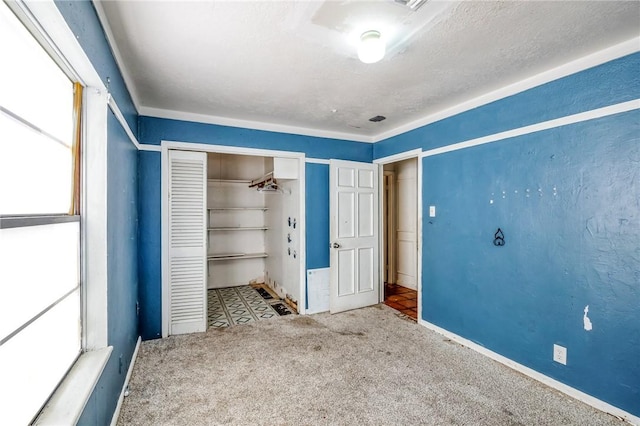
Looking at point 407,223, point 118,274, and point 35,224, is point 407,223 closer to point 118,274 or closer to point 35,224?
point 118,274

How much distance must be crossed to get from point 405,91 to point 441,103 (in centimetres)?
57

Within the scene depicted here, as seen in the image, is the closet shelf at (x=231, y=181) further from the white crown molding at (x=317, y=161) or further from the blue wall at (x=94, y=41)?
the blue wall at (x=94, y=41)

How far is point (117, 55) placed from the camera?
2.04m

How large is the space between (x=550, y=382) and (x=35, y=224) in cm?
339

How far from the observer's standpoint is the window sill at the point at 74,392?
111 centimetres

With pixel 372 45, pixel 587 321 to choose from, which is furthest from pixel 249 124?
pixel 587 321

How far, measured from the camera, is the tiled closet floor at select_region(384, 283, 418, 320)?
4.08 m

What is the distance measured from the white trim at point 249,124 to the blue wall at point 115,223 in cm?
49

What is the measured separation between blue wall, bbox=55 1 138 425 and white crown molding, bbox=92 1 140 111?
0.16ft

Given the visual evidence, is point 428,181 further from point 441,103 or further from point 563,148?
point 563,148

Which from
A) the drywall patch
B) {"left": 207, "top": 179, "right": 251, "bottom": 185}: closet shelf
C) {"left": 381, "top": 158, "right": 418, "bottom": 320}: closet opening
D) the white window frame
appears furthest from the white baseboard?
{"left": 381, "top": 158, "right": 418, "bottom": 320}: closet opening

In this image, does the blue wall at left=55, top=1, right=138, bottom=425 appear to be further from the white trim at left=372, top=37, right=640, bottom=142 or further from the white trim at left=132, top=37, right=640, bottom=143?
the white trim at left=372, top=37, right=640, bottom=142

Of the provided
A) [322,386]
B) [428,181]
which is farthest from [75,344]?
[428,181]

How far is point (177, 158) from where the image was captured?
130 inches
